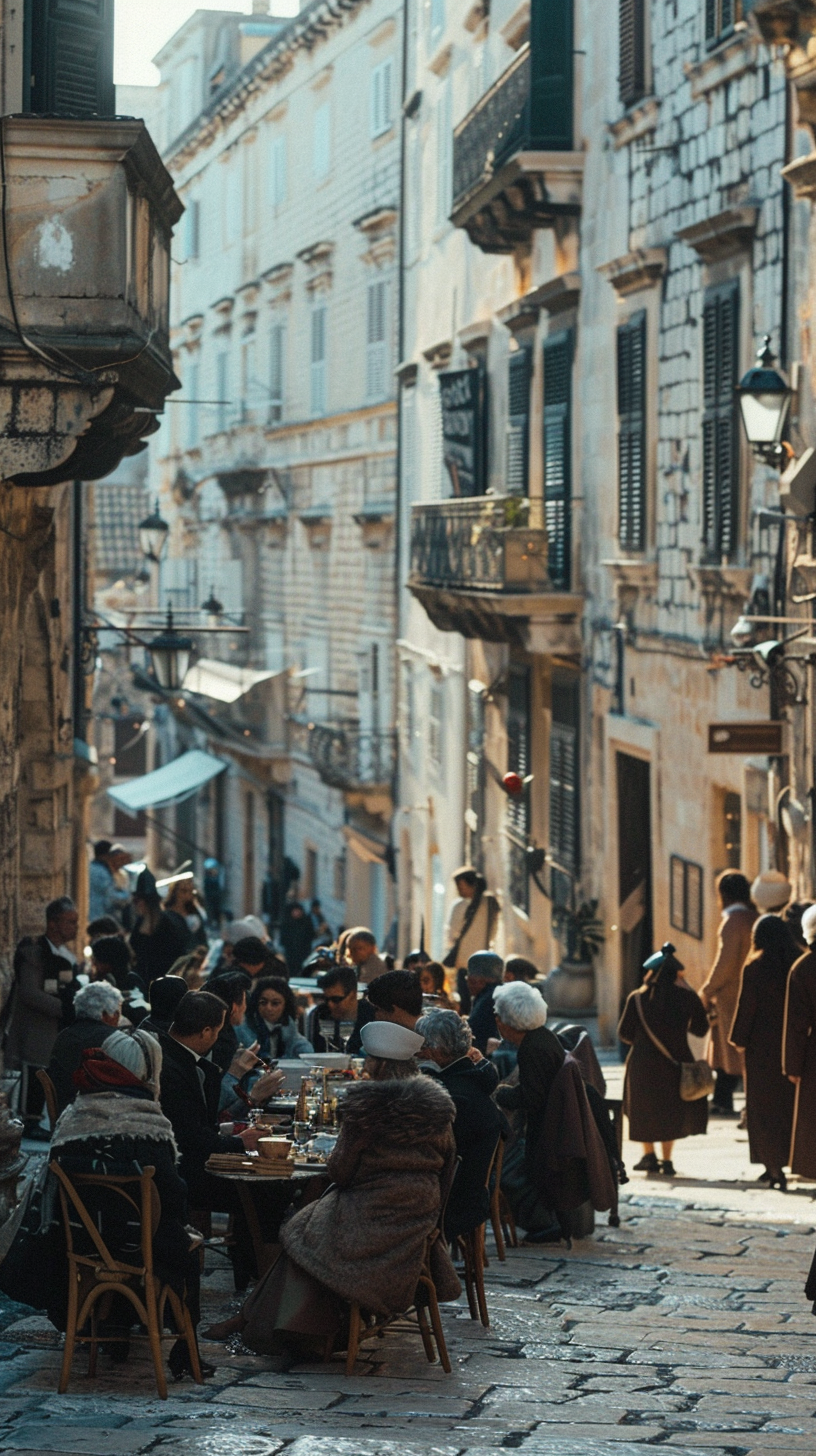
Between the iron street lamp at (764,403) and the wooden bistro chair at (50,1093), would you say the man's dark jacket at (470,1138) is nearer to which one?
the wooden bistro chair at (50,1093)

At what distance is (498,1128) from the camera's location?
831cm

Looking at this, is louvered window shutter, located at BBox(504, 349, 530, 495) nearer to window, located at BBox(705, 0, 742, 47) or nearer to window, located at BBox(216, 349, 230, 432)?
window, located at BBox(705, 0, 742, 47)

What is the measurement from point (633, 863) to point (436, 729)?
881 cm

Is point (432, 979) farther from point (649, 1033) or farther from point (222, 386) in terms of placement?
point (222, 386)

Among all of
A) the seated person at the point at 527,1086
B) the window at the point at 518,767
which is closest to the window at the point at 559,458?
the window at the point at 518,767

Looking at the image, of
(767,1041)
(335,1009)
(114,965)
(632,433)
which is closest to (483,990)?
(335,1009)

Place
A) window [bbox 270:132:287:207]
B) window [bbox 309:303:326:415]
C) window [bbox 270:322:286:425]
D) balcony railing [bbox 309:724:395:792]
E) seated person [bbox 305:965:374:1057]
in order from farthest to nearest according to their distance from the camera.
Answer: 1. window [bbox 270:132:287:207]
2. window [bbox 270:322:286:425]
3. window [bbox 309:303:326:415]
4. balcony railing [bbox 309:724:395:792]
5. seated person [bbox 305:965:374:1057]

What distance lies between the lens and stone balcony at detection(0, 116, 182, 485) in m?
9.06

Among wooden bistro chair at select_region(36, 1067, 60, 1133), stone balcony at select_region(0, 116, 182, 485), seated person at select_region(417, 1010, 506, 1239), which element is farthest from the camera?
stone balcony at select_region(0, 116, 182, 485)

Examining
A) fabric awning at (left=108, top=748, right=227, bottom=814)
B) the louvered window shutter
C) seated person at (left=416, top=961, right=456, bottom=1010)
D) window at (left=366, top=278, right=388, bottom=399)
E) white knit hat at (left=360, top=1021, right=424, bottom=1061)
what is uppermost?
window at (left=366, top=278, right=388, bottom=399)

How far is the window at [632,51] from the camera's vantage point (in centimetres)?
1750

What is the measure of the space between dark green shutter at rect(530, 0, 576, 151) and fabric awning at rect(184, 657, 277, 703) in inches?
581

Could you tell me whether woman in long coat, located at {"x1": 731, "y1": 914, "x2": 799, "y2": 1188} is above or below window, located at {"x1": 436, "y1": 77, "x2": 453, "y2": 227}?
below

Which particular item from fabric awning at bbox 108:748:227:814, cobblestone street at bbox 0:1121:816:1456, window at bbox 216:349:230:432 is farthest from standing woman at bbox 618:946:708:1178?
window at bbox 216:349:230:432
